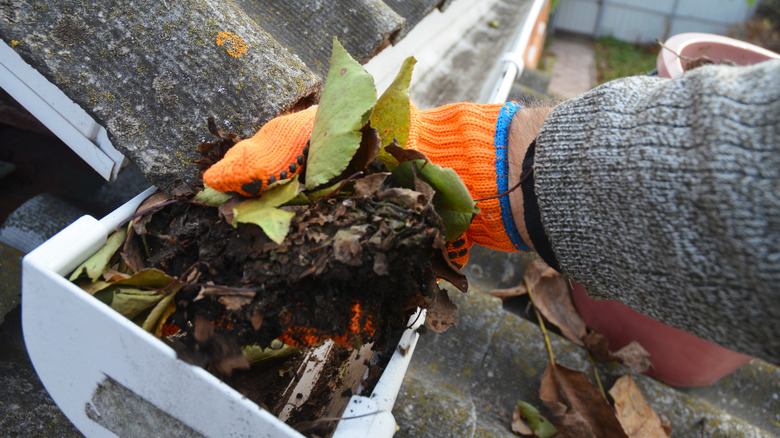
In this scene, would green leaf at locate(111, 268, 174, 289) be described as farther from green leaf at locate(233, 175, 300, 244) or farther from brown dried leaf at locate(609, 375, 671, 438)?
brown dried leaf at locate(609, 375, 671, 438)

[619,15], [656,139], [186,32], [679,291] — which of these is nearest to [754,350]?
[679,291]

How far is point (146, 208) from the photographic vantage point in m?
0.87

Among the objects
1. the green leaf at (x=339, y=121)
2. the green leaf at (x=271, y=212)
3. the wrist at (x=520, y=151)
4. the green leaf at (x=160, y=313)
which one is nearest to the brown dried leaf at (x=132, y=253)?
the green leaf at (x=160, y=313)

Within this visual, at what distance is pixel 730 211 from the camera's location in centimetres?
65

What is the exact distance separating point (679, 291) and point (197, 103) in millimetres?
899

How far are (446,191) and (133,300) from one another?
0.53m

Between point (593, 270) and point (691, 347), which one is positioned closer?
point (593, 270)

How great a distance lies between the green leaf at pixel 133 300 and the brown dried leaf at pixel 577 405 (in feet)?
3.69

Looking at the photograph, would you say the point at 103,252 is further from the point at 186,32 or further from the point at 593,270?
the point at 593,270

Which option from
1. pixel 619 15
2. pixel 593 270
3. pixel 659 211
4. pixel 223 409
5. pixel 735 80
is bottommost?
pixel 619 15

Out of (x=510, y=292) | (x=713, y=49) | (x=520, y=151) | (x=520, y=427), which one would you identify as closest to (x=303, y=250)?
(x=520, y=151)

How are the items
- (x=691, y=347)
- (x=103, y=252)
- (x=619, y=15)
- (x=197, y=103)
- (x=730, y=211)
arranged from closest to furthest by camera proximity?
(x=730, y=211)
(x=103, y=252)
(x=197, y=103)
(x=691, y=347)
(x=619, y=15)

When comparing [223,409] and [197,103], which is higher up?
[197,103]

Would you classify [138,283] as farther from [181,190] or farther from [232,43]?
[232,43]
